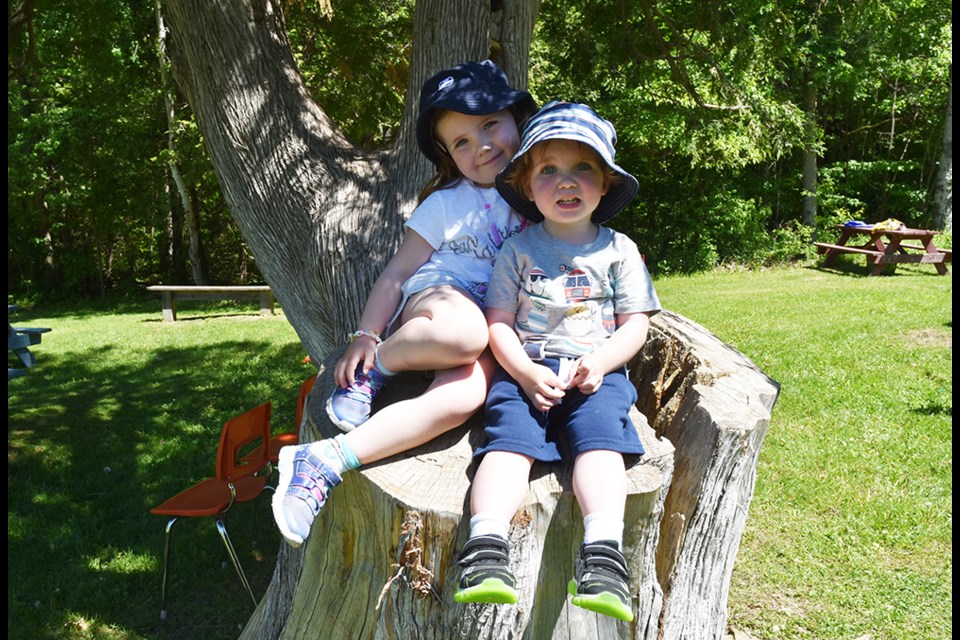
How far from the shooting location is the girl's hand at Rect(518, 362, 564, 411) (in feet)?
7.83

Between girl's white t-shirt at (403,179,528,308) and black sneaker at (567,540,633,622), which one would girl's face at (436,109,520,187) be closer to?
girl's white t-shirt at (403,179,528,308)

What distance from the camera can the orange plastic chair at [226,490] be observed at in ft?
13.7

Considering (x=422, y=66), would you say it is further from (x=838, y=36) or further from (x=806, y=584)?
(x=838, y=36)

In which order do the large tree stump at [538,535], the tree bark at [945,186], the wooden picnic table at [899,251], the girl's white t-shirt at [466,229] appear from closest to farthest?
1. the large tree stump at [538,535]
2. the girl's white t-shirt at [466,229]
3. the wooden picnic table at [899,251]
4. the tree bark at [945,186]

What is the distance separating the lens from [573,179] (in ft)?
8.39

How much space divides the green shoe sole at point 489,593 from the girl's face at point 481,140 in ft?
4.88

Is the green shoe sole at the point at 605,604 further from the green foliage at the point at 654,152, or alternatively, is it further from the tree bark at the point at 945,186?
the tree bark at the point at 945,186

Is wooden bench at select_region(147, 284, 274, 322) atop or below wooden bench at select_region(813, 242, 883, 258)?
below

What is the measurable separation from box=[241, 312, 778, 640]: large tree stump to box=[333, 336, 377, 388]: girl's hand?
141 millimetres

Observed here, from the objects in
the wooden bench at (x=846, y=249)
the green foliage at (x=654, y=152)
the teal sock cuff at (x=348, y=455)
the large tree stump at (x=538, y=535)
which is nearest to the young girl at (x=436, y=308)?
the teal sock cuff at (x=348, y=455)

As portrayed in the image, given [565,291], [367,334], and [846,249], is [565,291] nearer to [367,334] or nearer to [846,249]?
[367,334]

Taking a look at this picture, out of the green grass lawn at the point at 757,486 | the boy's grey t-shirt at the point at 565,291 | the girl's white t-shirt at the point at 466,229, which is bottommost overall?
the green grass lawn at the point at 757,486

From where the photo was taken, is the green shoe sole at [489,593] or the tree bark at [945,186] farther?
the tree bark at [945,186]

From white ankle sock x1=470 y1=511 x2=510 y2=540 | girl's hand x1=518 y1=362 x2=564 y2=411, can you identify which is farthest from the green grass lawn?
white ankle sock x1=470 y1=511 x2=510 y2=540
